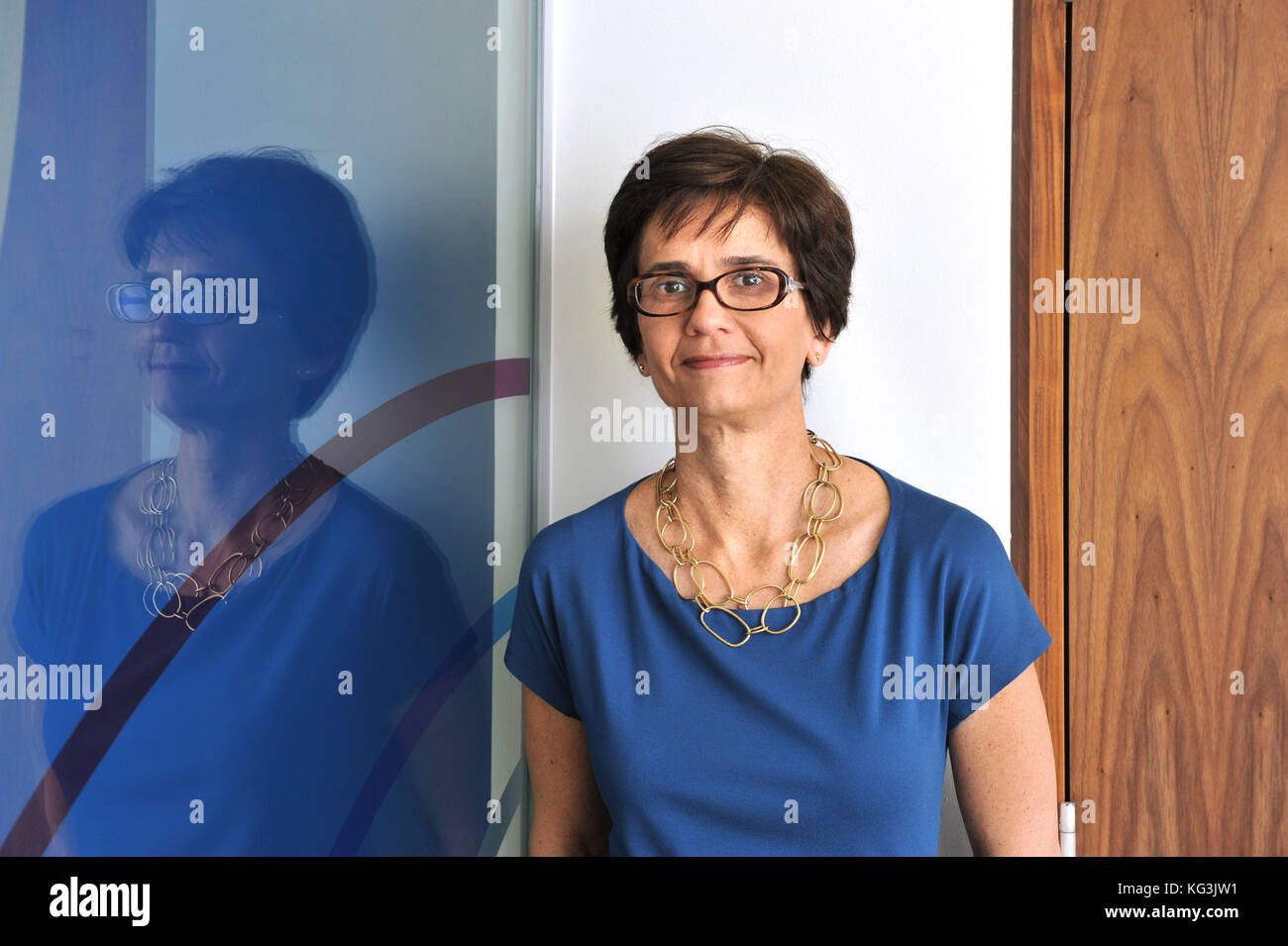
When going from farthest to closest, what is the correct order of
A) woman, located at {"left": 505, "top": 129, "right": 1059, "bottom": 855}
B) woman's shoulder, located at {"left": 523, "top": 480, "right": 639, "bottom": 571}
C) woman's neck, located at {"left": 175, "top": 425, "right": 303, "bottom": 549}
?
woman's shoulder, located at {"left": 523, "top": 480, "right": 639, "bottom": 571} < woman, located at {"left": 505, "top": 129, "right": 1059, "bottom": 855} < woman's neck, located at {"left": 175, "top": 425, "right": 303, "bottom": 549}

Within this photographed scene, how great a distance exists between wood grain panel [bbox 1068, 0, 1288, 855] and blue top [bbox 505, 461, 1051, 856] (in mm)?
515

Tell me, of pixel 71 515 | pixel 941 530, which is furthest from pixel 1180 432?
pixel 71 515

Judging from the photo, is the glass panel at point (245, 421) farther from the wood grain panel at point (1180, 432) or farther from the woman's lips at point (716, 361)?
the wood grain panel at point (1180, 432)

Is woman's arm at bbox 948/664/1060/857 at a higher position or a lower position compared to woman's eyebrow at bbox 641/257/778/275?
lower

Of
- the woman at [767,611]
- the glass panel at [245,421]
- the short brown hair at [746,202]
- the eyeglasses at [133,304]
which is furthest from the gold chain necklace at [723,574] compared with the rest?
the eyeglasses at [133,304]

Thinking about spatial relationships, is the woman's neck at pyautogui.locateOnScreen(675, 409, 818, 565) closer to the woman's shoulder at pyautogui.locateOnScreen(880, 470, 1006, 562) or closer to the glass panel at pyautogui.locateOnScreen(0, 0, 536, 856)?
the woman's shoulder at pyautogui.locateOnScreen(880, 470, 1006, 562)

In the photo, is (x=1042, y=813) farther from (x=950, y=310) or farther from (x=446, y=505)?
(x=446, y=505)

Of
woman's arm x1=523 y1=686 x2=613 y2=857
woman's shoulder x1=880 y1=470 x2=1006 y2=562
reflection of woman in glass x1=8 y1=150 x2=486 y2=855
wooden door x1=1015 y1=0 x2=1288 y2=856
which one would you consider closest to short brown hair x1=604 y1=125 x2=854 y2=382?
woman's shoulder x1=880 y1=470 x2=1006 y2=562

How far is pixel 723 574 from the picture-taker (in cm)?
125

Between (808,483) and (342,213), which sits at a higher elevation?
(342,213)

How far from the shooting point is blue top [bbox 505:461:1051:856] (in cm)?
114

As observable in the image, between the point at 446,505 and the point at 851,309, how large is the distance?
0.78 metres

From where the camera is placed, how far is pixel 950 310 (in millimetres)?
1582
